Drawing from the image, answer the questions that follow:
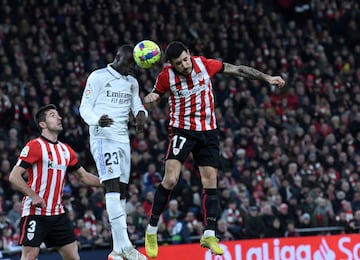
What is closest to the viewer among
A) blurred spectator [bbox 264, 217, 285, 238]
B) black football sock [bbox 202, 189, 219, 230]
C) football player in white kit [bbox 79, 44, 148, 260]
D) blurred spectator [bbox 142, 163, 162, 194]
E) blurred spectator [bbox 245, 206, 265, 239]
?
football player in white kit [bbox 79, 44, 148, 260]

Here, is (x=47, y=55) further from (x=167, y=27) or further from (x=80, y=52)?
(x=167, y=27)

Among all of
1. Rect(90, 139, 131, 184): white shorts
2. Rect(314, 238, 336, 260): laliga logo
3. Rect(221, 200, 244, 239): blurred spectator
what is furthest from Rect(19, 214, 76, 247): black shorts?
Rect(221, 200, 244, 239): blurred spectator

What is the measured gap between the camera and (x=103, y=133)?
1198 centimetres

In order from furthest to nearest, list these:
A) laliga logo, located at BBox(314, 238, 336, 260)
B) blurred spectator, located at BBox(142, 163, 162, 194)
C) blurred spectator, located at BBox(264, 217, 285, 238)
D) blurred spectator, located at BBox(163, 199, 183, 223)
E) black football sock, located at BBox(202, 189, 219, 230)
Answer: blurred spectator, located at BBox(142, 163, 162, 194), blurred spectator, located at BBox(264, 217, 285, 238), blurred spectator, located at BBox(163, 199, 183, 223), laliga logo, located at BBox(314, 238, 336, 260), black football sock, located at BBox(202, 189, 219, 230)

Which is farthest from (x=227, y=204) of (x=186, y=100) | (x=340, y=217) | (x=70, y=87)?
(x=186, y=100)

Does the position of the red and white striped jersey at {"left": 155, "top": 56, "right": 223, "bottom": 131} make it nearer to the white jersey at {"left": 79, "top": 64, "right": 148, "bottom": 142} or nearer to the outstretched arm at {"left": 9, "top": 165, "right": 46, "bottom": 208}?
the white jersey at {"left": 79, "top": 64, "right": 148, "bottom": 142}

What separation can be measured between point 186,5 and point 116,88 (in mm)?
14667

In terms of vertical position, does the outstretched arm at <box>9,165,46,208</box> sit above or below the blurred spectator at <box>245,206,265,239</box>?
above

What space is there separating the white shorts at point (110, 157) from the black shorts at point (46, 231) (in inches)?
28.3

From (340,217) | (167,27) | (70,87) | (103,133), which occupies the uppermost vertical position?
(167,27)

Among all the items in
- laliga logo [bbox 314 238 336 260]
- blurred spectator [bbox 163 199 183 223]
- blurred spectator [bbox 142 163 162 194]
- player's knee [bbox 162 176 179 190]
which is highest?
blurred spectator [bbox 142 163 162 194]

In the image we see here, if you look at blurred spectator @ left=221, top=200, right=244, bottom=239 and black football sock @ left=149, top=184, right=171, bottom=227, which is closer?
black football sock @ left=149, top=184, right=171, bottom=227

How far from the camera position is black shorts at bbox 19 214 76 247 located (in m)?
11.8

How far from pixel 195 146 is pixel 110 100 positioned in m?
1.15
